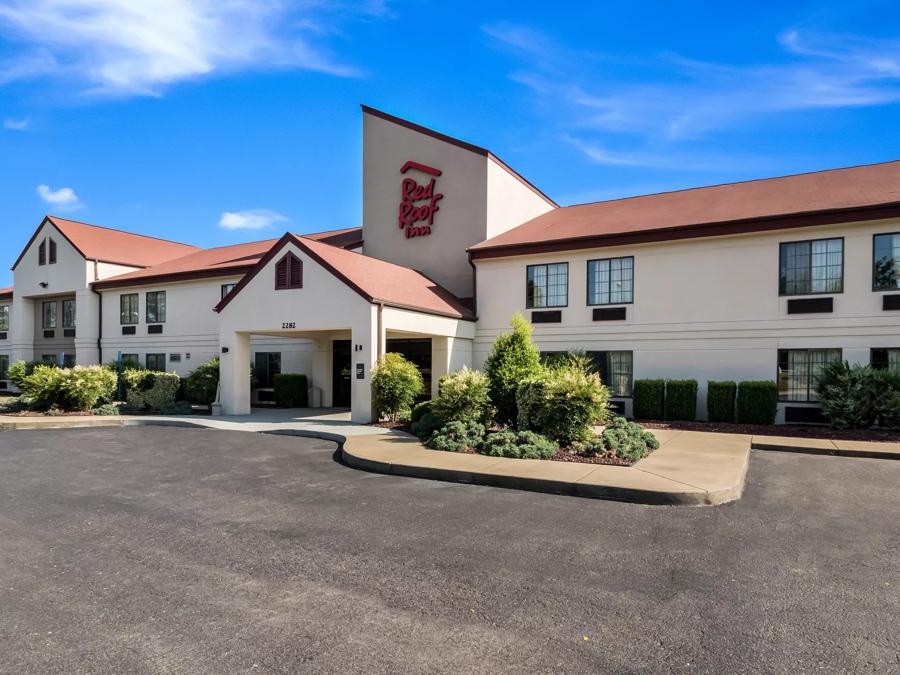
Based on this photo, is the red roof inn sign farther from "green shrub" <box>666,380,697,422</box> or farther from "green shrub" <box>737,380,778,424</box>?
"green shrub" <box>737,380,778,424</box>

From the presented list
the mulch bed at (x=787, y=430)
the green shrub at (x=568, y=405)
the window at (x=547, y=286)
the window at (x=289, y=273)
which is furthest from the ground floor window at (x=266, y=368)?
the mulch bed at (x=787, y=430)

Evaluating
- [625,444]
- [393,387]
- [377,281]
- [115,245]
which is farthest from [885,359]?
[115,245]

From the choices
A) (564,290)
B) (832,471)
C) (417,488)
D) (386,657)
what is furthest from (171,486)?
(564,290)

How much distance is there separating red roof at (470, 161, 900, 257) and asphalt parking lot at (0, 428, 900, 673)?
9.49m

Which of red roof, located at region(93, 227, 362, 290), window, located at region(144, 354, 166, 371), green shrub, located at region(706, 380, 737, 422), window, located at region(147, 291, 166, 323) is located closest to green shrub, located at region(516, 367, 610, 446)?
green shrub, located at region(706, 380, 737, 422)

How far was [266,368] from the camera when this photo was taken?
24.7 meters

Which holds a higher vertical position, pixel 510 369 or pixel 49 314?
pixel 49 314

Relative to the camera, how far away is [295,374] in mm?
23281

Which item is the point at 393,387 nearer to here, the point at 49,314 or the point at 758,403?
the point at 758,403

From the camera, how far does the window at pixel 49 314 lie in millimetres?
32312

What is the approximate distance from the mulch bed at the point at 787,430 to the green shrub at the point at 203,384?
613 inches

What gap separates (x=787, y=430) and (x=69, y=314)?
109 feet

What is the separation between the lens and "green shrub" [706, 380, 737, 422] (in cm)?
1655

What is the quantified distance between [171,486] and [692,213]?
16.5 metres
